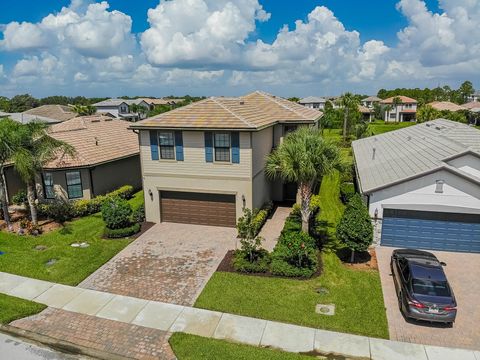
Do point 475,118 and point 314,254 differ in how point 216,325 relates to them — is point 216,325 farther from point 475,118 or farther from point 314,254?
point 475,118

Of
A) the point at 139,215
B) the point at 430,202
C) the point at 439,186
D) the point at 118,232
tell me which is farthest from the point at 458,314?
the point at 139,215

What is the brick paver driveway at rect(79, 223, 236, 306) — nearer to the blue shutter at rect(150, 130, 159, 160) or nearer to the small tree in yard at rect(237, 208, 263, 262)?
the small tree in yard at rect(237, 208, 263, 262)

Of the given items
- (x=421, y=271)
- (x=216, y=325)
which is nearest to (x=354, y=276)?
(x=421, y=271)

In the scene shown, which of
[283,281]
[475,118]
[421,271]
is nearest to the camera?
[421,271]

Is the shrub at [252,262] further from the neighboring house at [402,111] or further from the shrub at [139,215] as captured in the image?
the neighboring house at [402,111]

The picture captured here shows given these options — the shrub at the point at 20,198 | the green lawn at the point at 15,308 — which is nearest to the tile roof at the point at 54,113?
the shrub at the point at 20,198

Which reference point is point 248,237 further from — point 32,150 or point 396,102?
point 396,102
